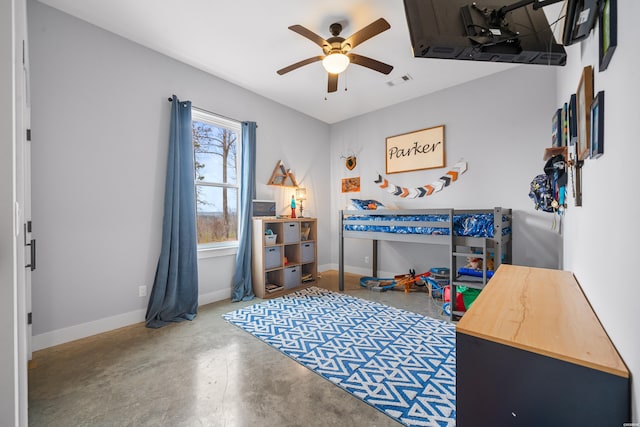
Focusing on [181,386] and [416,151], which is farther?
[416,151]

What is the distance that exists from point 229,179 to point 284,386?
2.56m

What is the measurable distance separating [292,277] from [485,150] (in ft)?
9.50

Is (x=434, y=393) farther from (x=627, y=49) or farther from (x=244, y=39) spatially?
(x=244, y=39)

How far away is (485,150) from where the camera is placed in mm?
3311

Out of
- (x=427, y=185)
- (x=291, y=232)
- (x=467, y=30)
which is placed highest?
(x=467, y=30)

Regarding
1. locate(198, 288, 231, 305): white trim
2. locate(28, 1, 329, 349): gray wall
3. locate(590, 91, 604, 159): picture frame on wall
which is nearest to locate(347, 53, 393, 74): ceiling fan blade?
locate(590, 91, 604, 159): picture frame on wall

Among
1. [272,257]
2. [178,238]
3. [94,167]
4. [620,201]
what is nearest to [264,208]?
[272,257]

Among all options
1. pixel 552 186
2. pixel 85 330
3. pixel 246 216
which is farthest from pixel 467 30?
pixel 85 330

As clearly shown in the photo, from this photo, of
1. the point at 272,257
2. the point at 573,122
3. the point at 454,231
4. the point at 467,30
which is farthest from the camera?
the point at 272,257

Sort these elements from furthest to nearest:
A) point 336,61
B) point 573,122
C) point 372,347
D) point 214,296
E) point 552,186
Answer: point 214,296 → point 336,61 → point 552,186 → point 372,347 → point 573,122

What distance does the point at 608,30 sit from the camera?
0.80 m

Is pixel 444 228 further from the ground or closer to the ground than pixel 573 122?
closer to the ground

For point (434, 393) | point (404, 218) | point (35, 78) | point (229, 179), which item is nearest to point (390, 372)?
point (434, 393)

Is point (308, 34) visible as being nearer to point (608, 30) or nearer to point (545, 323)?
point (608, 30)
